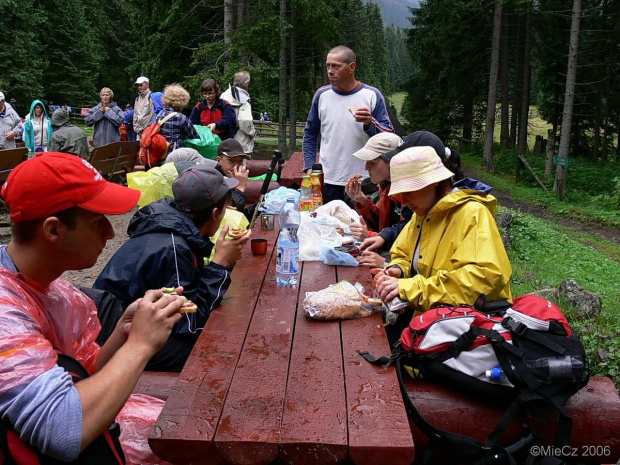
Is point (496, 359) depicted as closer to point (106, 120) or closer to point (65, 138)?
point (65, 138)

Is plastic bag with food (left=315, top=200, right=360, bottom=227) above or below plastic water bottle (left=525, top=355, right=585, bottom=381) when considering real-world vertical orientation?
above

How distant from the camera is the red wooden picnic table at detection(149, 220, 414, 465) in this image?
1.82 metres

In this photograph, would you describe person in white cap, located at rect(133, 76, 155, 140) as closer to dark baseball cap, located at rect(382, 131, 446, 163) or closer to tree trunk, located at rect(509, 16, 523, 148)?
dark baseball cap, located at rect(382, 131, 446, 163)

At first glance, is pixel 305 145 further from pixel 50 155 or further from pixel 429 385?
pixel 50 155

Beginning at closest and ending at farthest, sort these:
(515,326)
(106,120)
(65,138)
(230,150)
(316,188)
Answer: (515,326)
(316,188)
(230,150)
(65,138)
(106,120)

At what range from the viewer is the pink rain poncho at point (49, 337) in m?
1.45

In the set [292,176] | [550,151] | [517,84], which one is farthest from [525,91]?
[292,176]

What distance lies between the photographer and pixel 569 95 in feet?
57.9

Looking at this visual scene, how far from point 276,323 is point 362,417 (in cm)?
88

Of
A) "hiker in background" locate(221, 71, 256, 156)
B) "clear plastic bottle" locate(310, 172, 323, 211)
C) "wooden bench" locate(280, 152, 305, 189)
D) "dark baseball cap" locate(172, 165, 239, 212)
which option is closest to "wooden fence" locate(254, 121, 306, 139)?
"hiker in background" locate(221, 71, 256, 156)

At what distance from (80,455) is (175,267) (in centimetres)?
151

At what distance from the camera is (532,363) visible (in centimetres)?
223

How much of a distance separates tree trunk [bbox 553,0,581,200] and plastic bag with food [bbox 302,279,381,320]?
1731cm

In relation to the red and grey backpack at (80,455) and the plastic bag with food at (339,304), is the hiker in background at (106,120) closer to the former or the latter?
the plastic bag with food at (339,304)
